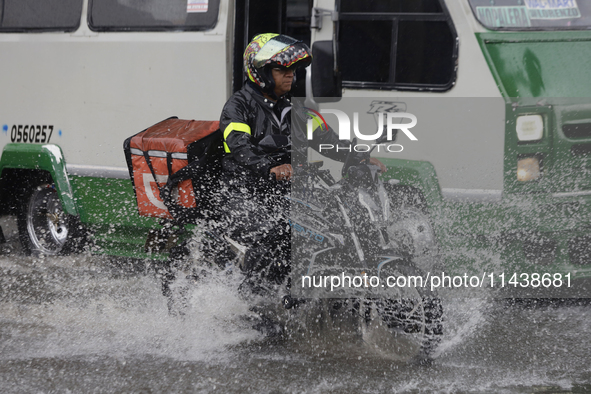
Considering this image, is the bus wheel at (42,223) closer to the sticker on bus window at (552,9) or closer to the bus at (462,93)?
the bus at (462,93)

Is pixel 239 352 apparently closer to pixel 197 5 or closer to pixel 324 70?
pixel 324 70

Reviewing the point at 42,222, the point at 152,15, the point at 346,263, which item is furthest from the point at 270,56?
the point at 42,222

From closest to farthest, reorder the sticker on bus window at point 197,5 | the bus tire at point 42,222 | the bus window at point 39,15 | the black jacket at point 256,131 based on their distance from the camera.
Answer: the black jacket at point 256,131, the sticker on bus window at point 197,5, the bus window at point 39,15, the bus tire at point 42,222

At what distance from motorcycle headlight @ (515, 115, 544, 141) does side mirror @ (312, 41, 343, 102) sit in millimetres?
1233

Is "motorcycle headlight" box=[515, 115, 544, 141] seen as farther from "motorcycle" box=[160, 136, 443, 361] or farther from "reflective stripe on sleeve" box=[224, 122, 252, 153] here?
"reflective stripe on sleeve" box=[224, 122, 252, 153]

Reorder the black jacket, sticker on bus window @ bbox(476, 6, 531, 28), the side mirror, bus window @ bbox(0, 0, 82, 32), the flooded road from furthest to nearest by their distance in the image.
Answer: bus window @ bbox(0, 0, 82, 32), sticker on bus window @ bbox(476, 6, 531, 28), the side mirror, the black jacket, the flooded road

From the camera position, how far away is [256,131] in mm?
4062

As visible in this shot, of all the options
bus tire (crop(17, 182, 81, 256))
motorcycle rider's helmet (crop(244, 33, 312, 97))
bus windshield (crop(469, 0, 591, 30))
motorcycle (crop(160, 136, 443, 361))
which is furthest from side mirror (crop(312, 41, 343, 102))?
bus tire (crop(17, 182, 81, 256))

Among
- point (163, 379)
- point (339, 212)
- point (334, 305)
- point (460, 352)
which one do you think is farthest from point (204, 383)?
point (460, 352)

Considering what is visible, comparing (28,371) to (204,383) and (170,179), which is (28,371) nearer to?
(204,383)

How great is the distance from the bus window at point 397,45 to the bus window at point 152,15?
45.6 inches

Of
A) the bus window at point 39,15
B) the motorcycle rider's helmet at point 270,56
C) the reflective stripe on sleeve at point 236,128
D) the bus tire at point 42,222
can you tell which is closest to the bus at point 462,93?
the motorcycle rider's helmet at point 270,56

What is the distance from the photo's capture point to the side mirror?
410 cm

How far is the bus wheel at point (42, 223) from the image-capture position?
20.2 ft
